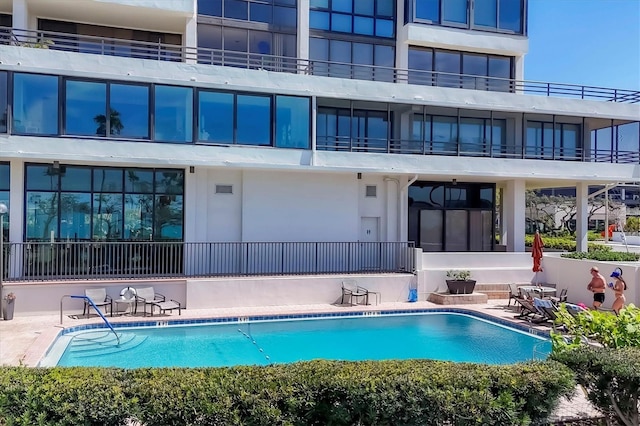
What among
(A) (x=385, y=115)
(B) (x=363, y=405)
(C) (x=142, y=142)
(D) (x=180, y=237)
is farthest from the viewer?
(A) (x=385, y=115)

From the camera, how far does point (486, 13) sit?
2181cm

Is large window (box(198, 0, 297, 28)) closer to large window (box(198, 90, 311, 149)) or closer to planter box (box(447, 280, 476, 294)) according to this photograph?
large window (box(198, 90, 311, 149))

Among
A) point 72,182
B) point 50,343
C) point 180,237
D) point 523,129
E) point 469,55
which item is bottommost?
point 50,343

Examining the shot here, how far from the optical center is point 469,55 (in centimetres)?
2198

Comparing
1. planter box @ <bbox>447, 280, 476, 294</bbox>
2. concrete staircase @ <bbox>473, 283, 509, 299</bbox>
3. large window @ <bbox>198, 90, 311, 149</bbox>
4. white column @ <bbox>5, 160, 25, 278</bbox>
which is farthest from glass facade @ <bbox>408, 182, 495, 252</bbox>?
white column @ <bbox>5, 160, 25, 278</bbox>

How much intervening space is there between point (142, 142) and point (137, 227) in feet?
9.28

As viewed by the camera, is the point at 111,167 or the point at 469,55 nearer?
the point at 111,167

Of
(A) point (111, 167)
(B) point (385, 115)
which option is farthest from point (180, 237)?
(B) point (385, 115)

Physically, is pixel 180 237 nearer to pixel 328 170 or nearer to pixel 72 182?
pixel 72 182

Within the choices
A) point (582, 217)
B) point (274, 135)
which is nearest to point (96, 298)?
point (274, 135)

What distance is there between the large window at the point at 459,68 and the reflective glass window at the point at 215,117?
8.57 meters

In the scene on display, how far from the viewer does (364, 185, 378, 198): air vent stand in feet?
63.0

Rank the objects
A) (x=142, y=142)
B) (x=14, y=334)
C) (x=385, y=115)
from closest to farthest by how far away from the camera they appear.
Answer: (x=14, y=334)
(x=142, y=142)
(x=385, y=115)

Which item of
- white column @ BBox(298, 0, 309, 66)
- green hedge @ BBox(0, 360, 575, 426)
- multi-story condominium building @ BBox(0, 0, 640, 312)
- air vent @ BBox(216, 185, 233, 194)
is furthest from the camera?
white column @ BBox(298, 0, 309, 66)
